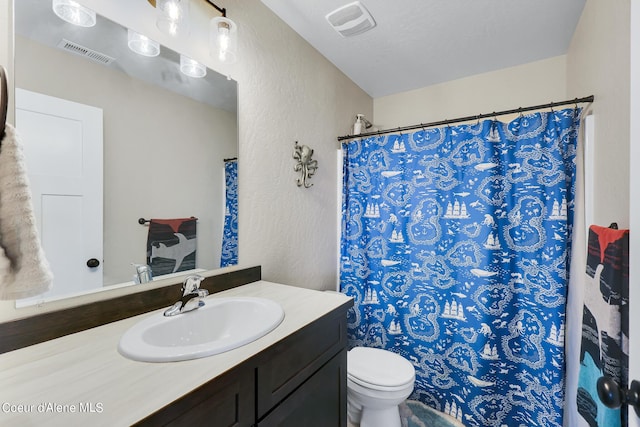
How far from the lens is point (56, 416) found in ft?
1.68

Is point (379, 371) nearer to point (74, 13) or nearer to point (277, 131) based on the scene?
point (277, 131)

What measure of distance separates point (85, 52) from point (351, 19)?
1.29 metres

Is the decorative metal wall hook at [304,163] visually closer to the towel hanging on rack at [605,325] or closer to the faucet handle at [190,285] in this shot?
the faucet handle at [190,285]

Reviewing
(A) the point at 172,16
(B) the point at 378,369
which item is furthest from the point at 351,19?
(B) the point at 378,369

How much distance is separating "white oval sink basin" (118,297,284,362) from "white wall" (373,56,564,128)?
2.18 meters

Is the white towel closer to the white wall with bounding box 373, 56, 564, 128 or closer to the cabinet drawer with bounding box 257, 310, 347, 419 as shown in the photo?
the cabinet drawer with bounding box 257, 310, 347, 419

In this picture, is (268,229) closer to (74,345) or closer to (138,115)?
(138,115)

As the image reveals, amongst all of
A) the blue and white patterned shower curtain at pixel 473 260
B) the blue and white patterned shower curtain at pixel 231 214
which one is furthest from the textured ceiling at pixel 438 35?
the blue and white patterned shower curtain at pixel 231 214

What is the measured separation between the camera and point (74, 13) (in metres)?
0.93

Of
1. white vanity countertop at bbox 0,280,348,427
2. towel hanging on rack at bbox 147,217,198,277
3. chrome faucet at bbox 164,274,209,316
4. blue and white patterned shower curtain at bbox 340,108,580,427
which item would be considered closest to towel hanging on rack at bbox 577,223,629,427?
blue and white patterned shower curtain at bbox 340,108,580,427

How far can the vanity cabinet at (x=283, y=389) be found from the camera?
0.62 meters

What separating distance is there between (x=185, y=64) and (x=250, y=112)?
36cm

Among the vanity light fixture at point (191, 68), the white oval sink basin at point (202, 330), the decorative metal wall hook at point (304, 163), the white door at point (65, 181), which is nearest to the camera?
the white oval sink basin at point (202, 330)

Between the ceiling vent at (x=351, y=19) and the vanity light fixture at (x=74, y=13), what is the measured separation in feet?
3.66
